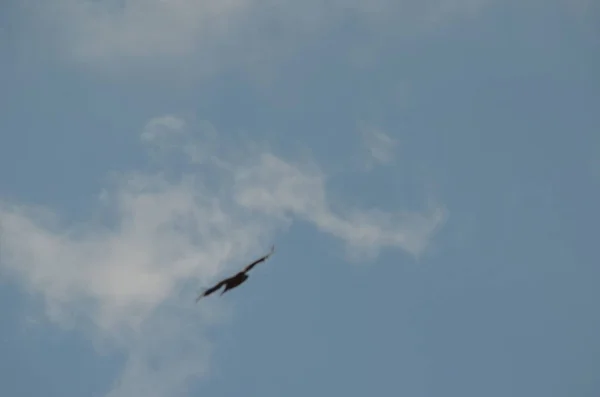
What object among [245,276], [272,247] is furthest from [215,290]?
[272,247]

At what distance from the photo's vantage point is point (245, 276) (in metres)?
35.5

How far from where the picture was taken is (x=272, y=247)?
102 feet

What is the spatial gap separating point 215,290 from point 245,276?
2.26m

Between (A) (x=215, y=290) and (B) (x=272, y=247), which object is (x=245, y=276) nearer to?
(A) (x=215, y=290)

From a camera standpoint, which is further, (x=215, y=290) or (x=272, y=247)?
(x=215, y=290)

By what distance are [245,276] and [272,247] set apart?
5.01 metres

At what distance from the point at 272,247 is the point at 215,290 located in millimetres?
4710

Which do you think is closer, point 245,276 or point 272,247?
point 272,247

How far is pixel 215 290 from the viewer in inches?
1330
